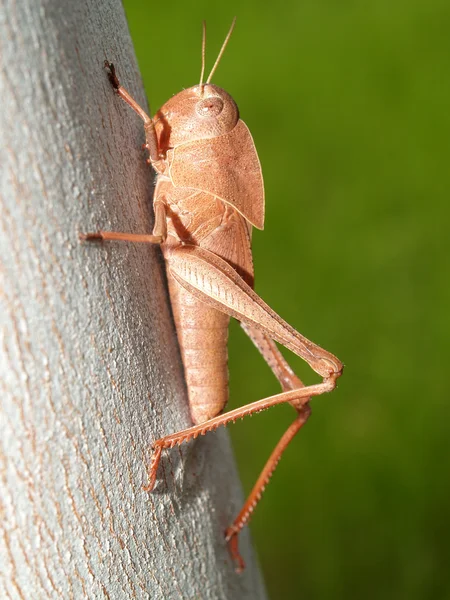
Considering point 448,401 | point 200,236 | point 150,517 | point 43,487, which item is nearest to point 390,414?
point 448,401

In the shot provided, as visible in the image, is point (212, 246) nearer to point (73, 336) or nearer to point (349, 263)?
point (73, 336)

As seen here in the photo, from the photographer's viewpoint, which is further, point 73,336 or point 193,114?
point 193,114

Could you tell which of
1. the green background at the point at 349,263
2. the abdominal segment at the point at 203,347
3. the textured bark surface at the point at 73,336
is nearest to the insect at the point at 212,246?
the abdominal segment at the point at 203,347

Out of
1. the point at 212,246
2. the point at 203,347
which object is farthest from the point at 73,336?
the point at 212,246

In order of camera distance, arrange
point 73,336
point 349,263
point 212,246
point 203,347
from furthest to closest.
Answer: point 349,263 < point 212,246 < point 203,347 < point 73,336

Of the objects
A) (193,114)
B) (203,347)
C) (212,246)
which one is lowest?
(203,347)

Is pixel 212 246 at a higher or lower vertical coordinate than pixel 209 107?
lower

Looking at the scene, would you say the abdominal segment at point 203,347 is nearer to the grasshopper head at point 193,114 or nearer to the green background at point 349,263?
the grasshopper head at point 193,114

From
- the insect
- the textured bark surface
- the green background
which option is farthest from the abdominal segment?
the green background
